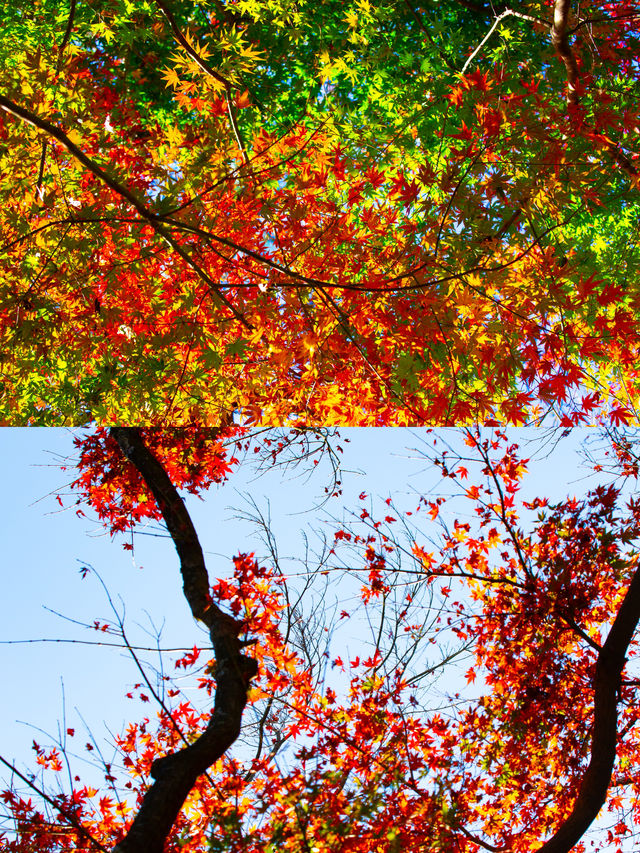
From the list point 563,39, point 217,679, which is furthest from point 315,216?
point 217,679

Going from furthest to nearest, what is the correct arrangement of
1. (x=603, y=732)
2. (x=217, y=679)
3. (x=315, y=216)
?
(x=315, y=216)
(x=217, y=679)
(x=603, y=732)

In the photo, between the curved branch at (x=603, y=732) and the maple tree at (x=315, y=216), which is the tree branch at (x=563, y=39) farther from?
the curved branch at (x=603, y=732)

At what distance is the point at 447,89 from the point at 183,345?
2701mm

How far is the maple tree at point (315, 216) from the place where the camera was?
10.5 feet

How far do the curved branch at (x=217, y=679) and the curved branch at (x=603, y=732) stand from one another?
1526 millimetres

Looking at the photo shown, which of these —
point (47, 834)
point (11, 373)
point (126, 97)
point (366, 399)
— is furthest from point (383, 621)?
point (126, 97)

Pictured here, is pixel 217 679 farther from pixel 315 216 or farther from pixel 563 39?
pixel 563 39

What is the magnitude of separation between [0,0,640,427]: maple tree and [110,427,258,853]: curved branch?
0.55 meters

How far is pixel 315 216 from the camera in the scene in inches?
170

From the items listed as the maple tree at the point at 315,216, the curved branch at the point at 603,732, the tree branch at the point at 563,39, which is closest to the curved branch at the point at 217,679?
the maple tree at the point at 315,216

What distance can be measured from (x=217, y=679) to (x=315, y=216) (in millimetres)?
3068

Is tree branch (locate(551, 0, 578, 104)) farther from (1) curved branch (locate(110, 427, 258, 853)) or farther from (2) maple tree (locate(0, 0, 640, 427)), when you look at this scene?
(1) curved branch (locate(110, 427, 258, 853))

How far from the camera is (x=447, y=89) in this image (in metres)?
4.48

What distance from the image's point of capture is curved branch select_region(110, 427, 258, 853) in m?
2.25
